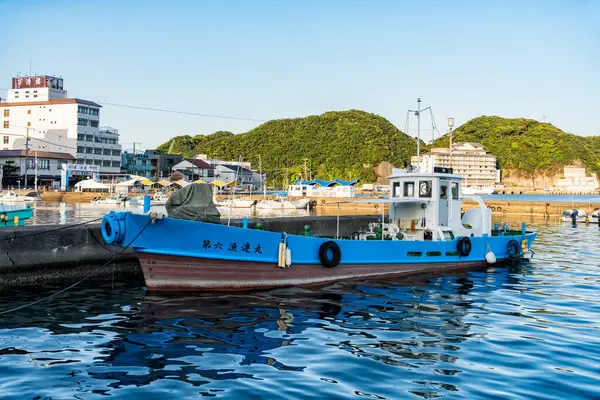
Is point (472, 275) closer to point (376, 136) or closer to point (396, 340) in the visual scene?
point (396, 340)

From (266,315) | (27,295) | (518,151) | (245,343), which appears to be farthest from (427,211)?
(518,151)

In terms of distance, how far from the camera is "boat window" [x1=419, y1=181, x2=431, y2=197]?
17217 mm

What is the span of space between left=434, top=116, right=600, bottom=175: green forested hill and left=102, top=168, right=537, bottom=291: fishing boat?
569ft

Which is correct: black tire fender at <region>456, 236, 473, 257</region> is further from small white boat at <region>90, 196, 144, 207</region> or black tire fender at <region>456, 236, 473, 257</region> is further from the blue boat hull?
small white boat at <region>90, 196, 144, 207</region>

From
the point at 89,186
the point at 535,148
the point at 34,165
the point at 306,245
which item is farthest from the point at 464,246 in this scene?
the point at 535,148

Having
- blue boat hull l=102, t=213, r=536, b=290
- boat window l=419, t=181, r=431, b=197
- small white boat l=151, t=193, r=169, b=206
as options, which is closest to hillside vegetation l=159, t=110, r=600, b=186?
small white boat l=151, t=193, r=169, b=206

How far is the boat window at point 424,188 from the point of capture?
56.5 feet

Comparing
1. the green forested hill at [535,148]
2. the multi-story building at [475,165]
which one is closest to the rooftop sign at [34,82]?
the multi-story building at [475,165]

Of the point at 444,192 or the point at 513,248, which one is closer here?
the point at 444,192

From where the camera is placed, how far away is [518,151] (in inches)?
7328

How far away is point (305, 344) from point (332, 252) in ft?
18.2

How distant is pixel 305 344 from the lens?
29.5ft

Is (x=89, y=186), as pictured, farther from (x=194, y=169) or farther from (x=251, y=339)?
(x=251, y=339)

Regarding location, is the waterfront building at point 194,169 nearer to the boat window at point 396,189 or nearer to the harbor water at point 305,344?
the boat window at point 396,189
